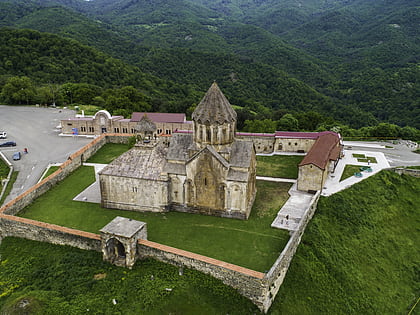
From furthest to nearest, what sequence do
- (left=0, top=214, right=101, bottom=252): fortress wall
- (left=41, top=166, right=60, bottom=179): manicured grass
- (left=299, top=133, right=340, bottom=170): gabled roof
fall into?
(left=41, top=166, right=60, bottom=179): manicured grass → (left=299, top=133, right=340, bottom=170): gabled roof → (left=0, top=214, right=101, bottom=252): fortress wall

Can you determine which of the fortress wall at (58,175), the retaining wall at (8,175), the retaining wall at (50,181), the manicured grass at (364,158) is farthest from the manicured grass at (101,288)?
the manicured grass at (364,158)

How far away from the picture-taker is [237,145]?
90.8ft

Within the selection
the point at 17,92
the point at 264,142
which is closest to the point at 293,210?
the point at 264,142

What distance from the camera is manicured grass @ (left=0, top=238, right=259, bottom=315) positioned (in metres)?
18.3

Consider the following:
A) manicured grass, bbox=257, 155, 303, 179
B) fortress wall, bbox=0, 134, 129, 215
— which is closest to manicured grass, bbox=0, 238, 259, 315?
fortress wall, bbox=0, 134, 129, 215

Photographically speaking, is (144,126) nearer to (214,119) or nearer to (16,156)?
(214,119)

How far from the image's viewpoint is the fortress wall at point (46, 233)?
75.7ft

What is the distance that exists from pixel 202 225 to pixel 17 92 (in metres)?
59.9

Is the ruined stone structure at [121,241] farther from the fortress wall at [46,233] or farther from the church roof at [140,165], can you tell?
the church roof at [140,165]

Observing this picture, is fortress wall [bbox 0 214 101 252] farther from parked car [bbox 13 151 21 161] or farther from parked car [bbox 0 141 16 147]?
parked car [bbox 0 141 16 147]

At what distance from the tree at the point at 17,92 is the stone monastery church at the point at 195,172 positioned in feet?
166

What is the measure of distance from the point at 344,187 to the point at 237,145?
13.5m

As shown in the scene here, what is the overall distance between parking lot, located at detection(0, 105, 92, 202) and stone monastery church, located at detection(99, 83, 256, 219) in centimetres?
1186

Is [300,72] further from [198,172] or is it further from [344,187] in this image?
[198,172]
